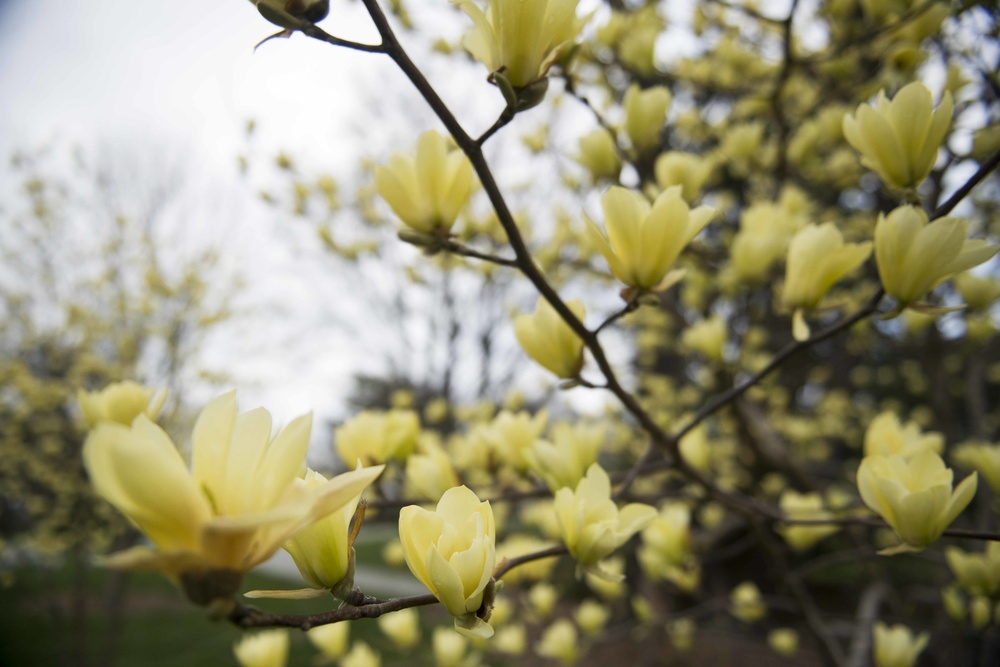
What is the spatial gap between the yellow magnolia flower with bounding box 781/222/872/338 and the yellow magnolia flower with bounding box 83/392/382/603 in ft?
2.40

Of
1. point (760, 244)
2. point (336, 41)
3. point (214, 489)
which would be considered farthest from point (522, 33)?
point (760, 244)

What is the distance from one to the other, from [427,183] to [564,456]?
0.43 meters

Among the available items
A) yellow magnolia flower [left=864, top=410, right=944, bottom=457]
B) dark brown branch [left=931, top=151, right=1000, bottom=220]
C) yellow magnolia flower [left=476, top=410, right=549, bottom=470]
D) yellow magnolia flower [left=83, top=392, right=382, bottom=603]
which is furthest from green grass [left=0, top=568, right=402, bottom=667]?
dark brown branch [left=931, top=151, right=1000, bottom=220]

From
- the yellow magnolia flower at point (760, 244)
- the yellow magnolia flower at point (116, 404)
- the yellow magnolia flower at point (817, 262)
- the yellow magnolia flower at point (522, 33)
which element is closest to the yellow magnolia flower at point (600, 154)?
the yellow magnolia flower at point (760, 244)

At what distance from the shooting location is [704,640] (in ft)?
14.6

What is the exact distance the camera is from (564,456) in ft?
2.62

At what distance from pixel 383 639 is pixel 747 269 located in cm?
571

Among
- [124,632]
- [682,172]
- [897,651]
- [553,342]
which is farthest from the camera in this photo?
[124,632]

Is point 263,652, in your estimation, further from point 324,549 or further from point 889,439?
point 889,439

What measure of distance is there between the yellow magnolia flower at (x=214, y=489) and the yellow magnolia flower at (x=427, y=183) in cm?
40

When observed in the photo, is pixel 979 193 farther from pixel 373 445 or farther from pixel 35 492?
pixel 35 492

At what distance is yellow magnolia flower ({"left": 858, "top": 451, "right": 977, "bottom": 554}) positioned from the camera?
604 mm

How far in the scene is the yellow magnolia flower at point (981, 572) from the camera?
83 cm

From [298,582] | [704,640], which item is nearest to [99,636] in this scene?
[298,582]
